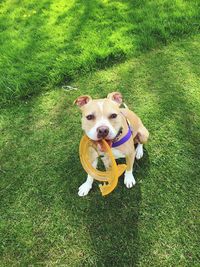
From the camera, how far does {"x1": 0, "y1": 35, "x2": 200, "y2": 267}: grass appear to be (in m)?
3.32

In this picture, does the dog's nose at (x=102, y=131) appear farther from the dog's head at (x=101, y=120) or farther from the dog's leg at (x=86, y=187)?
the dog's leg at (x=86, y=187)

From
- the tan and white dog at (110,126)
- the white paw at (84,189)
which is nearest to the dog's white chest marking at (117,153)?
the tan and white dog at (110,126)

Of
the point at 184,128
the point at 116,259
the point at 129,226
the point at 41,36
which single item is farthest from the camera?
the point at 41,36

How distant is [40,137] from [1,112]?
2.61 ft

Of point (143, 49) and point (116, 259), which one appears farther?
point (143, 49)

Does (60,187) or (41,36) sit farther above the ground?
(41,36)

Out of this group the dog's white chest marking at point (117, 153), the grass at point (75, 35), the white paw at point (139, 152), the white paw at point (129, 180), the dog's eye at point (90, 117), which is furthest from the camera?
the grass at point (75, 35)

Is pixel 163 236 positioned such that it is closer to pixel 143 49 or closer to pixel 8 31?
pixel 143 49

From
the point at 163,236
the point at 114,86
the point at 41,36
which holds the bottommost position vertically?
the point at 163,236

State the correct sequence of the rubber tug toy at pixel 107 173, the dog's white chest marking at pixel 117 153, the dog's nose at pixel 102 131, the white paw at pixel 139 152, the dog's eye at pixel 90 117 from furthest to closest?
the white paw at pixel 139 152 → the dog's white chest marking at pixel 117 153 → the rubber tug toy at pixel 107 173 → the dog's eye at pixel 90 117 → the dog's nose at pixel 102 131

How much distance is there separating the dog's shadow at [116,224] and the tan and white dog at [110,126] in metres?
0.12

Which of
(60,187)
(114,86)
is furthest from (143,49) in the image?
(60,187)

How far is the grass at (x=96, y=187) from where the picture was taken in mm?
3318

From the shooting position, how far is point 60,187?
12.7 ft
